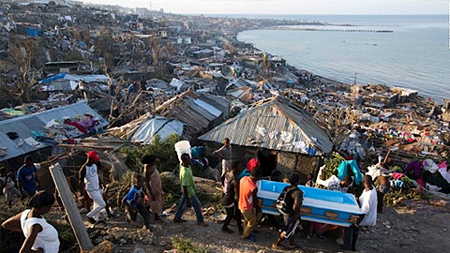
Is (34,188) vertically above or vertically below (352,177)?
below

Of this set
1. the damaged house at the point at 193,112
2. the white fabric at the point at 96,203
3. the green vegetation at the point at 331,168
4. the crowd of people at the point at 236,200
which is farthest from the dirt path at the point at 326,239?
the damaged house at the point at 193,112

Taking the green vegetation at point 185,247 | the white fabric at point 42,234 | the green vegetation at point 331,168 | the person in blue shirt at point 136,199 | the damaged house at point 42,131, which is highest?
the white fabric at point 42,234

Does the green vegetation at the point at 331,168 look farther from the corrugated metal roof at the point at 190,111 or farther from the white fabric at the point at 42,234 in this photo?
the white fabric at the point at 42,234

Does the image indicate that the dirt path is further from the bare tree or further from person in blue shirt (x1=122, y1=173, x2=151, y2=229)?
the bare tree

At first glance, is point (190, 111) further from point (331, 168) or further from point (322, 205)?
point (322, 205)

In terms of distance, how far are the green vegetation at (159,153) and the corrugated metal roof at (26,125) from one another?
11.7ft

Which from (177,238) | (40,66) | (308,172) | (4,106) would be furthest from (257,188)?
(40,66)

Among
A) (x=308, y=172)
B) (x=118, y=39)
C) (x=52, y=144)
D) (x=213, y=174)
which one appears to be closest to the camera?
(x=213, y=174)

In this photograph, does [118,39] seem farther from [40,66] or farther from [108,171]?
[108,171]

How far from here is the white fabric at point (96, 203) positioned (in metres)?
5.68

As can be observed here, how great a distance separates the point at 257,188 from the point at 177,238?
1.41 meters

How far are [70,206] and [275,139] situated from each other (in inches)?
260

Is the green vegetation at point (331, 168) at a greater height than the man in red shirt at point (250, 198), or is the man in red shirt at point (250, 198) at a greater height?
the man in red shirt at point (250, 198)

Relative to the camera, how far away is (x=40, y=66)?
23969 mm
